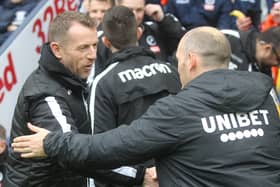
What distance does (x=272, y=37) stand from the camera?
20.8ft

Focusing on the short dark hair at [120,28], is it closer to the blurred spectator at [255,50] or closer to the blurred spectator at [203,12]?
the blurred spectator at [255,50]

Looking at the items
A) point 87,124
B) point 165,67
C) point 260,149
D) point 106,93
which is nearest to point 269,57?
point 165,67

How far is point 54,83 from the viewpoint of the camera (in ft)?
13.5

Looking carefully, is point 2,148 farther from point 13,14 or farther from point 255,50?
point 13,14

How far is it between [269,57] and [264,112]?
2803 millimetres

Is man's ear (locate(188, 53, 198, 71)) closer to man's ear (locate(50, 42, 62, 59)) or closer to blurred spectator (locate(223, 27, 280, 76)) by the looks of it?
man's ear (locate(50, 42, 62, 59))

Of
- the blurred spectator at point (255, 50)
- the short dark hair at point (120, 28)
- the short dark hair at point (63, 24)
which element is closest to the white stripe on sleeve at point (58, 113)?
the short dark hair at point (63, 24)

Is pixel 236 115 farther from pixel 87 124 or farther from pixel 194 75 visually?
pixel 87 124

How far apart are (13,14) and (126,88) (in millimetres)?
4807

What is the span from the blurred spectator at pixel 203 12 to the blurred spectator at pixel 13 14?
1.86m

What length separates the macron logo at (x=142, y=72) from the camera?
477 cm

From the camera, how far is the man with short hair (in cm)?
399

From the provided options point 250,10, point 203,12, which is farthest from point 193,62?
point 250,10

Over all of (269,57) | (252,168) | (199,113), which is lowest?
(269,57)
